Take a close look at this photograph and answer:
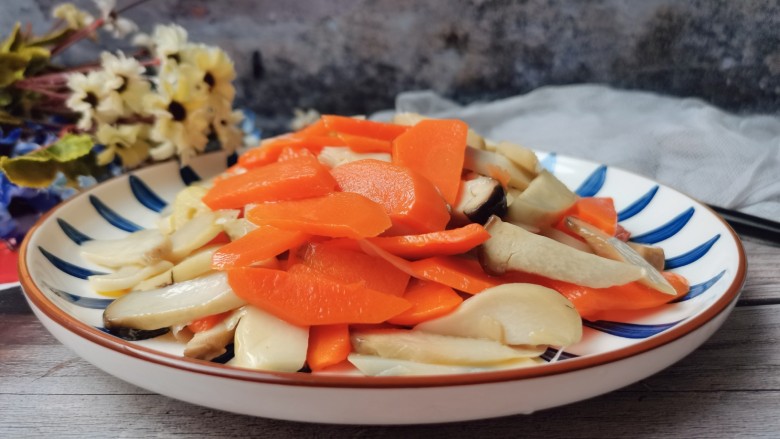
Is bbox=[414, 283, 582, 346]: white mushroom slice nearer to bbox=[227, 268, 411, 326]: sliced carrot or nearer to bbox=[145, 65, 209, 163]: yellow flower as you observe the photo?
bbox=[227, 268, 411, 326]: sliced carrot

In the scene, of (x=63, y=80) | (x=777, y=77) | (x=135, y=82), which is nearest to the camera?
(x=135, y=82)

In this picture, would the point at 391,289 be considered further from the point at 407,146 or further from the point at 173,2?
the point at 173,2

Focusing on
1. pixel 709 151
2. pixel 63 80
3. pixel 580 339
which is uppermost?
pixel 63 80

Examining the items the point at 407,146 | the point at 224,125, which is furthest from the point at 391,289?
the point at 224,125

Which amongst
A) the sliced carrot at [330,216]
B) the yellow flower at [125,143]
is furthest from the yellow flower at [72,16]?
the sliced carrot at [330,216]

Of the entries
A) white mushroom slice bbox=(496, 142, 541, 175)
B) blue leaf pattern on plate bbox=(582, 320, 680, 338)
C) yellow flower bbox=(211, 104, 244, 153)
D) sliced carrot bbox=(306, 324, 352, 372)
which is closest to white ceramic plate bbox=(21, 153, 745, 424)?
blue leaf pattern on plate bbox=(582, 320, 680, 338)

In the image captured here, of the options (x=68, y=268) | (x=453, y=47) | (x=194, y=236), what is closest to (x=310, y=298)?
(x=194, y=236)

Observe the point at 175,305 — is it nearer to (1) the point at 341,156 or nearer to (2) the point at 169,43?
(1) the point at 341,156
